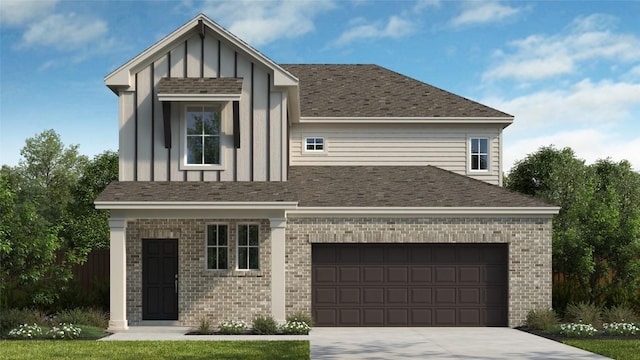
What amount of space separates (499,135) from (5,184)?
49.0ft

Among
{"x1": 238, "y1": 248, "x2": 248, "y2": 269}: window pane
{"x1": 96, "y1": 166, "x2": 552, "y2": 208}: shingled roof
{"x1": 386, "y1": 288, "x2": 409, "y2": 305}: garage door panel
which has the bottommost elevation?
{"x1": 386, "y1": 288, "x2": 409, "y2": 305}: garage door panel

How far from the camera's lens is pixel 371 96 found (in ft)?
90.2

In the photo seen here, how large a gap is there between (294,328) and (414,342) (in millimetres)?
3182

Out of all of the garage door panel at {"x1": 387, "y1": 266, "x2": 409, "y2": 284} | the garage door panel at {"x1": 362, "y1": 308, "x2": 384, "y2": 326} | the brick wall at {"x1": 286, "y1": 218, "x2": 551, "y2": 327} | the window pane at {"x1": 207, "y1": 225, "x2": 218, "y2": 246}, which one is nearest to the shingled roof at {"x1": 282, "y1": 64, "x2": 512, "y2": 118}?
the brick wall at {"x1": 286, "y1": 218, "x2": 551, "y2": 327}

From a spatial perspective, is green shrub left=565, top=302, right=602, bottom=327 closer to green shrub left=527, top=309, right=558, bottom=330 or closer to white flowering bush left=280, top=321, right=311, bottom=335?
green shrub left=527, top=309, right=558, bottom=330

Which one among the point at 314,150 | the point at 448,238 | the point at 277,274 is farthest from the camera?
the point at 314,150

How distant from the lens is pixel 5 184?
2156cm

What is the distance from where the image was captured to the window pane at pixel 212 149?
21.4m

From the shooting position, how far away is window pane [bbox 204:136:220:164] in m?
21.4

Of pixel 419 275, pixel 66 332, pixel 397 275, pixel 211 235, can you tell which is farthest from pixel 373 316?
pixel 66 332

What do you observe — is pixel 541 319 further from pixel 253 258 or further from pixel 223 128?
pixel 223 128

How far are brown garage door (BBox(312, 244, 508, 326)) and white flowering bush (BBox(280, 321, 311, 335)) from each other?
67.2 inches

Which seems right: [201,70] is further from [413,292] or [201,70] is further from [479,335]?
[479,335]

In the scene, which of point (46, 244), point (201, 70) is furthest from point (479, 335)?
point (46, 244)
